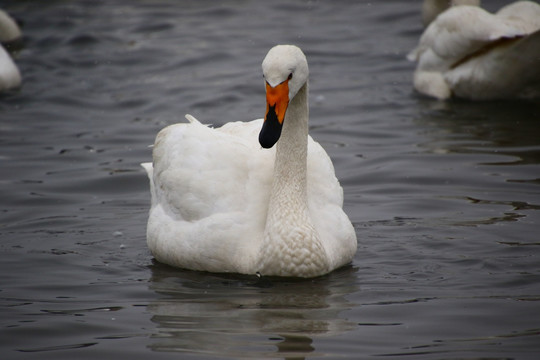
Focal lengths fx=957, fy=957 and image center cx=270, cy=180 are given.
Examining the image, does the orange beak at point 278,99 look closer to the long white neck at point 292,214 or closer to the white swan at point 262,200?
the white swan at point 262,200

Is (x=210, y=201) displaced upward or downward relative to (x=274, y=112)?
downward

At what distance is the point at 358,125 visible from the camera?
12227 millimetres

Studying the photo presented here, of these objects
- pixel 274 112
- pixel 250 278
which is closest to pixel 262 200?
pixel 250 278

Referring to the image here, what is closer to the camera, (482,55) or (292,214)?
(292,214)

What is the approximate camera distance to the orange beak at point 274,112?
21.4 ft

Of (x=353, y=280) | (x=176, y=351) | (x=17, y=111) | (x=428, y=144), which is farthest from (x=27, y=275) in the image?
(x=17, y=111)

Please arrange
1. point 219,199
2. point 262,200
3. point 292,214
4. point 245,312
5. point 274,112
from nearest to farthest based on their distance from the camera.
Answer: point 245,312 → point 274,112 → point 292,214 → point 219,199 → point 262,200

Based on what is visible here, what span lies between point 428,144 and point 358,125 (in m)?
1.35

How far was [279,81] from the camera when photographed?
22.0 feet

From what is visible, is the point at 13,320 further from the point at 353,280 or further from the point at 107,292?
the point at 353,280

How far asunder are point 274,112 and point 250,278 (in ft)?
4.27

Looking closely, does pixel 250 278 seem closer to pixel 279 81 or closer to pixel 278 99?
pixel 278 99

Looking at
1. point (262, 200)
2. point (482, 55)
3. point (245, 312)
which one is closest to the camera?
point (245, 312)

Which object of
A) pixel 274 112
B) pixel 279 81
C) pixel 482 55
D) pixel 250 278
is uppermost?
pixel 279 81
